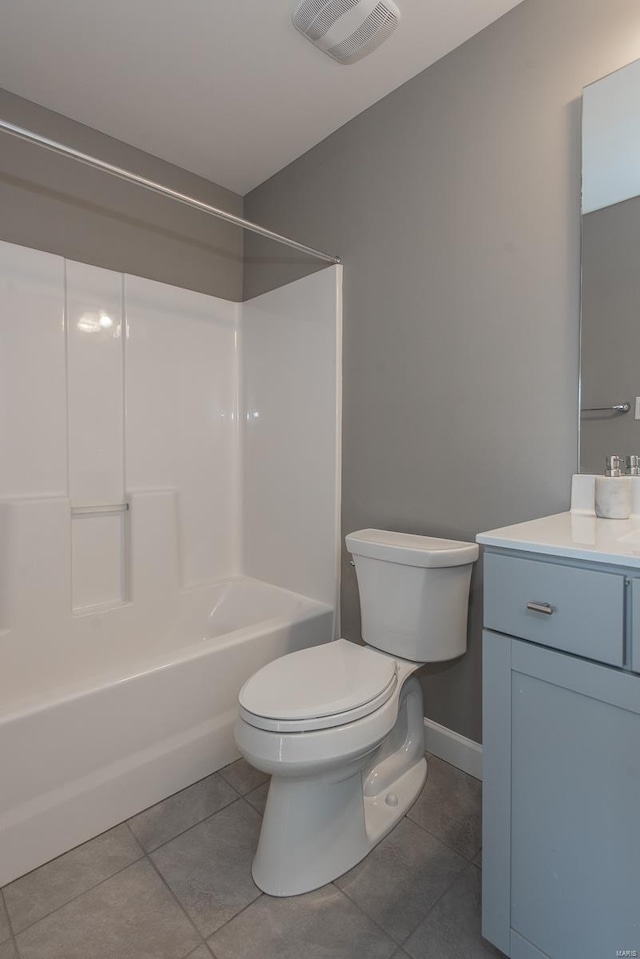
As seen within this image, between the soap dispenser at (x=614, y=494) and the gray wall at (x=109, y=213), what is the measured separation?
2064mm

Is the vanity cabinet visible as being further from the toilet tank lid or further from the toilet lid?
the toilet tank lid

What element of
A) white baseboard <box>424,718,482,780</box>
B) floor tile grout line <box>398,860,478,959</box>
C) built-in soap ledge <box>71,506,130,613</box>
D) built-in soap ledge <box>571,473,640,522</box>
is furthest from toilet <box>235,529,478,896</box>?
built-in soap ledge <box>71,506,130,613</box>

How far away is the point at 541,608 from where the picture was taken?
933 millimetres

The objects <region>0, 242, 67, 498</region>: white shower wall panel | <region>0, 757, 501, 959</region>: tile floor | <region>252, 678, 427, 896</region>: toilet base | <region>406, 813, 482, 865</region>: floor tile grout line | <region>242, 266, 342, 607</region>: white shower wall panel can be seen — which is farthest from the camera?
<region>242, 266, 342, 607</region>: white shower wall panel

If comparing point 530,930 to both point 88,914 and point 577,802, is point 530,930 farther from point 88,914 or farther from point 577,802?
point 88,914

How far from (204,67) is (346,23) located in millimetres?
561

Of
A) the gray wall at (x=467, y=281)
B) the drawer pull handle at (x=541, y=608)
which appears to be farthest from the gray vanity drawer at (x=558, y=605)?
the gray wall at (x=467, y=281)

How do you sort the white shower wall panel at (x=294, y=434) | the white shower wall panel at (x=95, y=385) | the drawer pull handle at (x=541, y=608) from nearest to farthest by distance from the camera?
the drawer pull handle at (x=541, y=608)
the white shower wall panel at (x=95, y=385)
the white shower wall panel at (x=294, y=434)

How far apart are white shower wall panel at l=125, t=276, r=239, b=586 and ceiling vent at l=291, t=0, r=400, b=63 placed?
3.76 feet

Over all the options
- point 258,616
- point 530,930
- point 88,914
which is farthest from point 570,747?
point 258,616

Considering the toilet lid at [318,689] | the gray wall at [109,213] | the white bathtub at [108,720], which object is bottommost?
the white bathtub at [108,720]

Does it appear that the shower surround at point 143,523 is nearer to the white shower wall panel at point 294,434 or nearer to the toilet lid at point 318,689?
the white shower wall panel at point 294,434

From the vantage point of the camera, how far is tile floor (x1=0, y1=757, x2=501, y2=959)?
1.09 metres

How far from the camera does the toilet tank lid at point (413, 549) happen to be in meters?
1.48
